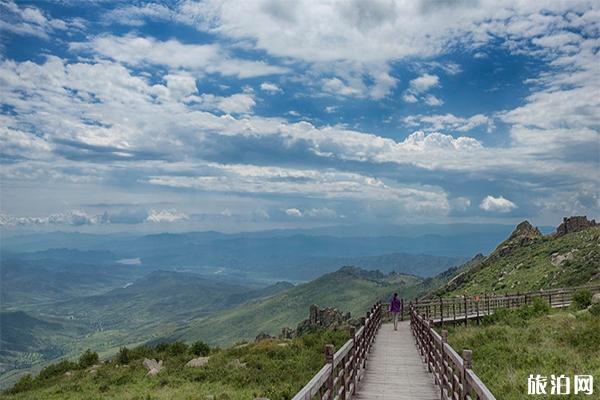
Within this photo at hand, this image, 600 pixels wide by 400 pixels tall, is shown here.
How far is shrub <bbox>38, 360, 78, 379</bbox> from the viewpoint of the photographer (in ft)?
113

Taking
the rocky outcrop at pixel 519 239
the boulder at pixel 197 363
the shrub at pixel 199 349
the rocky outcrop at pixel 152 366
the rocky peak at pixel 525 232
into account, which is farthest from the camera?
the rocky peak at pixel 525 232

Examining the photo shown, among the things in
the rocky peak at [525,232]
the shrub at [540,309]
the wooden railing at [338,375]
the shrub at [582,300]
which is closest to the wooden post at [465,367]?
the wooden railing at [338,375]

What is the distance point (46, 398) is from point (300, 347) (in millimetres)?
14006

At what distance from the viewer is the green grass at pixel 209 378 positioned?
20.8 m

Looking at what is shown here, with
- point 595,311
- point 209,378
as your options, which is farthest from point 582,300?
point 209,378

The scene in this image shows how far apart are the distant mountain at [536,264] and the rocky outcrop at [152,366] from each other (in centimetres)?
4796

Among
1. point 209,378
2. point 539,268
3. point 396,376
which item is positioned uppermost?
point 396,376

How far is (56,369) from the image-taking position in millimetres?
35375

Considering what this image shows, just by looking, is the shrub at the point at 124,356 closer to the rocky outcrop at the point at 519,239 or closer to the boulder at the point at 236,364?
the boulder at the point at 236,364

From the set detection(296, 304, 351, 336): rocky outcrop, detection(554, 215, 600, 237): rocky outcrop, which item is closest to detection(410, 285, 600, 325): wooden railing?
detection(296, 304, 351, 336): rocky outcrop

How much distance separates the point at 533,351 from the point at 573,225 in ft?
306

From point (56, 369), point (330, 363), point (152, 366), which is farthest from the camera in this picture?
point (56, 369)

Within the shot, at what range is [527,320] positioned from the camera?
31000mm

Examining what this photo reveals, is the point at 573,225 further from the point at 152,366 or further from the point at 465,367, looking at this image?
the point at 465,367
